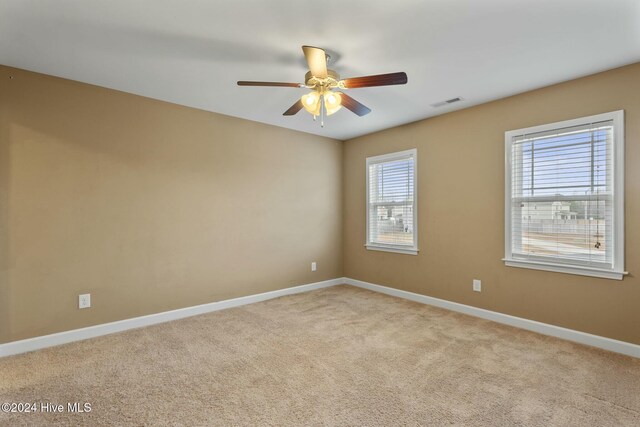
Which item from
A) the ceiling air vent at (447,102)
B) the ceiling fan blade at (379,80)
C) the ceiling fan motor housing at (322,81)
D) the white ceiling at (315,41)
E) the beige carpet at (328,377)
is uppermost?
the white ceiling at (315,41)

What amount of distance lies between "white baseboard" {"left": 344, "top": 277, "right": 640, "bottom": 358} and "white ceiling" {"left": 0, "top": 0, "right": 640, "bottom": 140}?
238 cm

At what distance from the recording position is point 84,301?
119 inches

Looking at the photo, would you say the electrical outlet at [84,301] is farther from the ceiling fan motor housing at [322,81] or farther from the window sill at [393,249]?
the window sill at [393,249]

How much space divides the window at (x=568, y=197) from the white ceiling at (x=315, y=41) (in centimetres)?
54

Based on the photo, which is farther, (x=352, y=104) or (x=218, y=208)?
(x=218, y=208)

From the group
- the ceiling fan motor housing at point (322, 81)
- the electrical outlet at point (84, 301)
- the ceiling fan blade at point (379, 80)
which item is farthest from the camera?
the electrical outlet at point (84, 301)

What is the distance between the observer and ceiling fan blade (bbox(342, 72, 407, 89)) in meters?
2.03

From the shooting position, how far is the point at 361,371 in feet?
7.90

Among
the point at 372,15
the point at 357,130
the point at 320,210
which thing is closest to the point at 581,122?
the point at 372,15

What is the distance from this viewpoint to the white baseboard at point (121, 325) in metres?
2.71

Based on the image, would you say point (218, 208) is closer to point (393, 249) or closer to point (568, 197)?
point (393, 249)

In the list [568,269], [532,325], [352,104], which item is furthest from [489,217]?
[352,104]

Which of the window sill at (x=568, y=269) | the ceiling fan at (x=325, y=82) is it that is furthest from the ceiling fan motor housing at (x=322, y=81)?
the window sill at (x=568, y=269)

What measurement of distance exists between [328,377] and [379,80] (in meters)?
2.16
